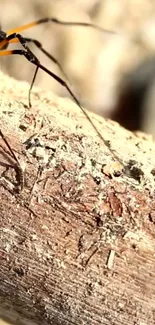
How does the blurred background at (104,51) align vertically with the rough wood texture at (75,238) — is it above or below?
above

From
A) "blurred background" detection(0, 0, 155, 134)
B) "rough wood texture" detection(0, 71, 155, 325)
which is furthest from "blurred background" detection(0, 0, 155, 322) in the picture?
"rough wood texture" detection(0, 71, 155, 325)

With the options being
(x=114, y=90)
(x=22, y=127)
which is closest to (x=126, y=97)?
(x=114, y=90)

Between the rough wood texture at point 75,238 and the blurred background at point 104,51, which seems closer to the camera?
the rough wood texture at point 75,238

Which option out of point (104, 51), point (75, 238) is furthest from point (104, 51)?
point (75, 238)

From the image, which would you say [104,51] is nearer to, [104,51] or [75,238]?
[104,51]

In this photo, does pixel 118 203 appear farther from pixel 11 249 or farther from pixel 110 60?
pixel 110 60

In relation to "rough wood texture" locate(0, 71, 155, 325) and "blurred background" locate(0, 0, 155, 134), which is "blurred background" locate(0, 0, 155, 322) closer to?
"blurred background" locate(0, 0, 155, 134)

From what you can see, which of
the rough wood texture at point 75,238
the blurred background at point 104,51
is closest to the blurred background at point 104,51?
the blurred background at point 104,51

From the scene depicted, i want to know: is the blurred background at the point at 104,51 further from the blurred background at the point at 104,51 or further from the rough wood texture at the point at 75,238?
the rough wood texture at the point at 75,238
